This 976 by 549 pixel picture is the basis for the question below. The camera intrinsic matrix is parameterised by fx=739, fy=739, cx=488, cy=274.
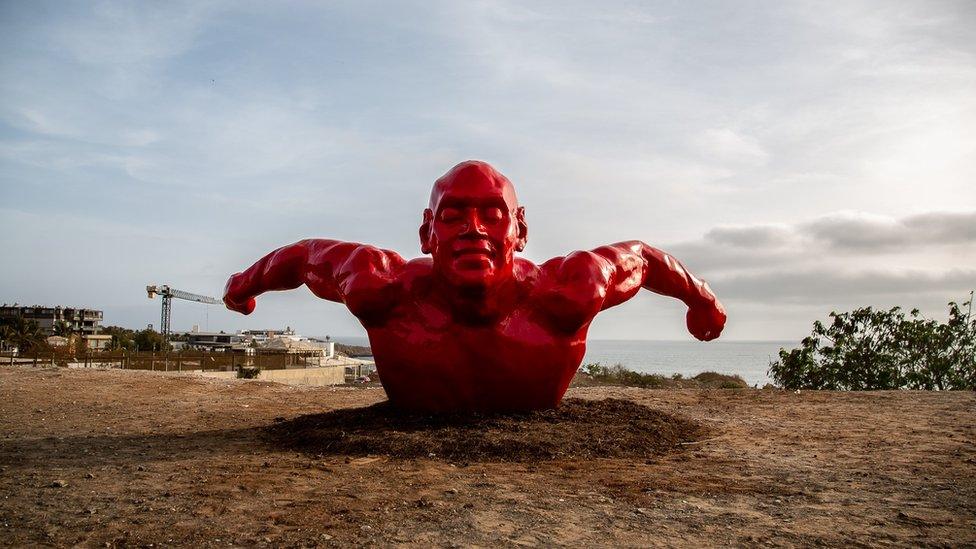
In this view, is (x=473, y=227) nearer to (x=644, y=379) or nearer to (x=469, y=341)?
(x=469, y=341)

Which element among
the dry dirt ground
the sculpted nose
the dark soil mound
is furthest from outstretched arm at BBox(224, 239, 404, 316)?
the dry dirt ground

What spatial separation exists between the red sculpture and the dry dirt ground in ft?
1.87

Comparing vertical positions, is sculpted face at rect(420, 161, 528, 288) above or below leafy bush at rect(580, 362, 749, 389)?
above

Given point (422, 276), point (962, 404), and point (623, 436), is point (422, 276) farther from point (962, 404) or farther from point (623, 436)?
point (962, 404)

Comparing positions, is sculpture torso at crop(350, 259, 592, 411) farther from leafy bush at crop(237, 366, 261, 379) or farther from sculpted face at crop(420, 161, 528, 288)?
leafy bush at crop(237, 366, 261, 379)

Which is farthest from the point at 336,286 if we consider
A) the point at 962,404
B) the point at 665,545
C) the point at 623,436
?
the point at 962,404

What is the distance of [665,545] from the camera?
422 centimetres

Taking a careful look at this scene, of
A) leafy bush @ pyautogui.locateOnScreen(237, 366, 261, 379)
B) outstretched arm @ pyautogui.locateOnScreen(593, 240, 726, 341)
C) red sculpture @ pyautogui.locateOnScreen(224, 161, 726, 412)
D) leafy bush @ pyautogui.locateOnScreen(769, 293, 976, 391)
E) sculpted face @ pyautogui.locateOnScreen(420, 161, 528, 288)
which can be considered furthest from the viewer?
leafy bush @ pyautogui.locateOnScreen(237, 366, 261, 379)

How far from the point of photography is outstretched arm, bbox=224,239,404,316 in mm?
7770

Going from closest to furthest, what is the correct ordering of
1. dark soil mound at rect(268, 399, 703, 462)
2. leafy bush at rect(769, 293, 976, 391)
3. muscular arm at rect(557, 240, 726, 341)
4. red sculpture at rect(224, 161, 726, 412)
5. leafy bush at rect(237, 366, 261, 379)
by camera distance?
dark soil mound at rect(268, 399, 703, 462) → red sculpture at rect(224, 161, 726, 412) → muscular arm at rect(557, 240, 726, 341) → leafy bush at rect(769, 293, 976, 391) → leafy bush at rect(237, 366, 261, 379)

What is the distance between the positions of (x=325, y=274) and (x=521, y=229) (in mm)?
2300

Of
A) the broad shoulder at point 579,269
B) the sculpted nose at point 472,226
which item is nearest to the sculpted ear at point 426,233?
the sculpted nose at point 472,226

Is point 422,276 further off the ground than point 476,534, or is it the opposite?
point 422,276

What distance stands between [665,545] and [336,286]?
200 inches
